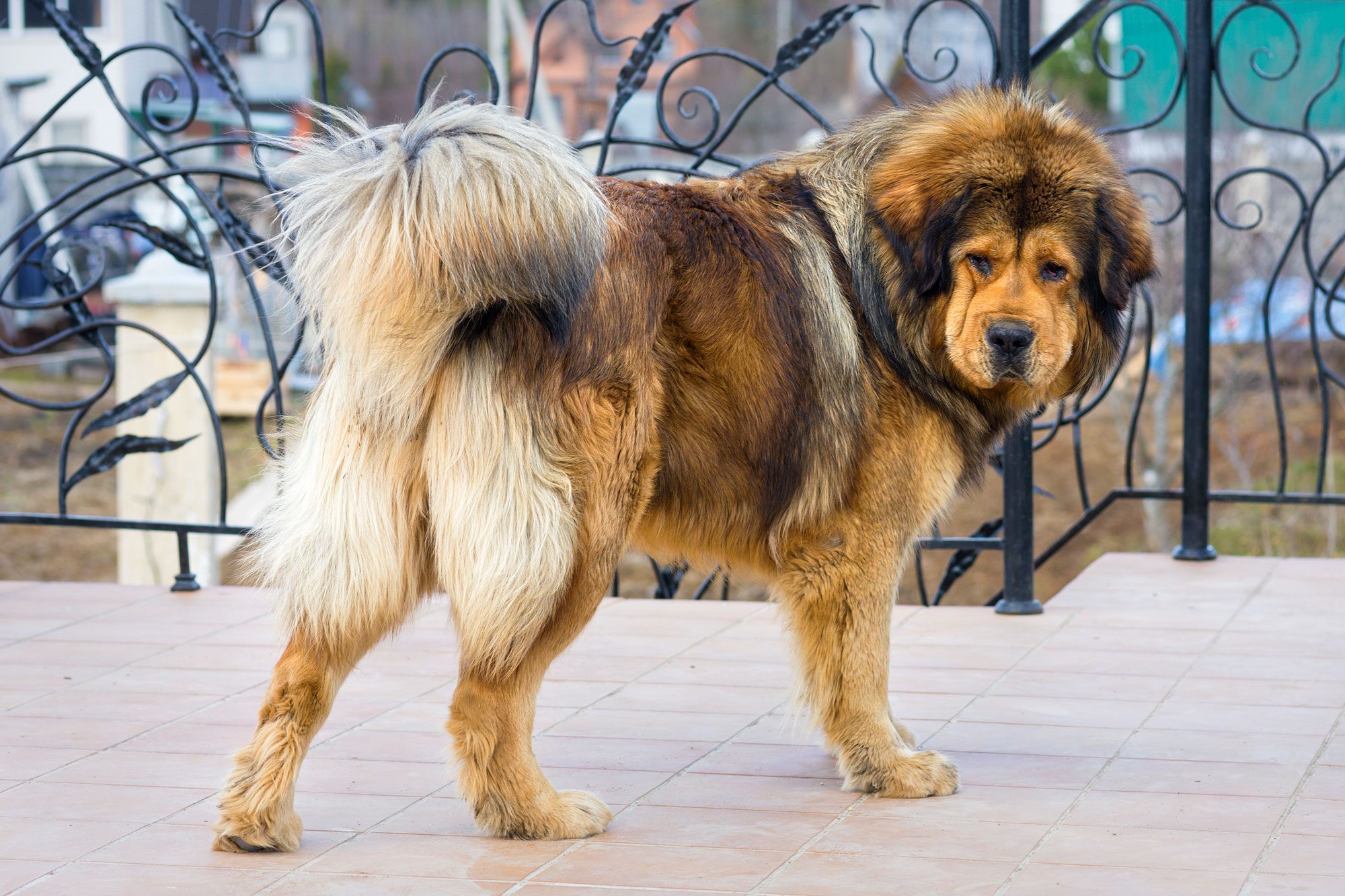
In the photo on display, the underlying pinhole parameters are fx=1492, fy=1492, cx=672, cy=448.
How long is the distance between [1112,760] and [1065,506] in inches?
457

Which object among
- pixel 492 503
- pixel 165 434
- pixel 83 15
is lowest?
pixel 165 434

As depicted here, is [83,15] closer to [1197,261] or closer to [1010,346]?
[1197,261]

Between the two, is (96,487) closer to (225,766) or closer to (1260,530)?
(1260,530)

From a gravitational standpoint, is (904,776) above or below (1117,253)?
below

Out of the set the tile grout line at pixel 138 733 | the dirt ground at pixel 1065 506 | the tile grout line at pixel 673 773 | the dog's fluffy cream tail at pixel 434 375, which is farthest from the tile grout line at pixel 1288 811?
the dirt ground at pixel 1065 506

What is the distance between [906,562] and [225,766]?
1.69 metres

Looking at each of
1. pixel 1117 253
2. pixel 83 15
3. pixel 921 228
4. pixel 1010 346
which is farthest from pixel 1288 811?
pixel 83 15

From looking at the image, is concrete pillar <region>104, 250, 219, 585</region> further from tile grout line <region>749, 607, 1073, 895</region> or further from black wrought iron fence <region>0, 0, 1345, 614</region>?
tile grout line <region>749, 607, 1073, 895</region>

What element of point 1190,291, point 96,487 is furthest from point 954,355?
point 96,487

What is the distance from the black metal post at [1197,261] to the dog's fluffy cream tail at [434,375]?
3273 mm

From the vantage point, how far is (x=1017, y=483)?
5.07m

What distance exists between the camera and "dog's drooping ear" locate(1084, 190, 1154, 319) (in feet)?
11.1

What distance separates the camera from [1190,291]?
558 centimetres

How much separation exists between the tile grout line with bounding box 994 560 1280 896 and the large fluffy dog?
0.30 m
